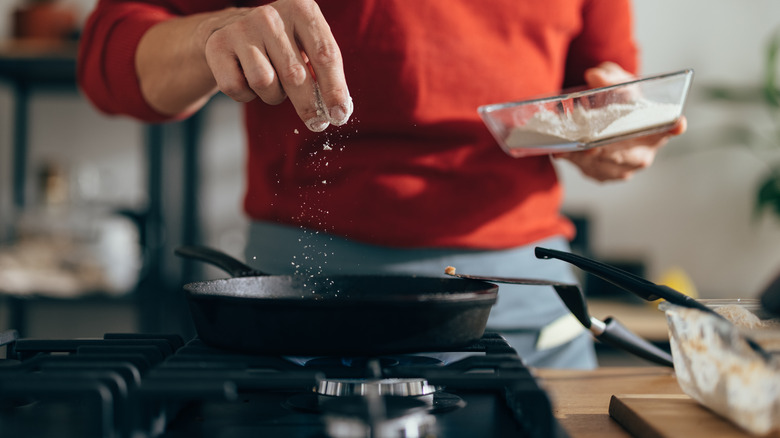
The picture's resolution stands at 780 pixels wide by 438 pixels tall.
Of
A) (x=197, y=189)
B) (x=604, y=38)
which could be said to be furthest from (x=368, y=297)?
(x=197, y=189)

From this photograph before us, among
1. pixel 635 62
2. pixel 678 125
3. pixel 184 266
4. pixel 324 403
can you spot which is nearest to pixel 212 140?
pixel 184 266

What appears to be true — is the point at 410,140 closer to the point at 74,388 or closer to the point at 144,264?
the point at 74,388

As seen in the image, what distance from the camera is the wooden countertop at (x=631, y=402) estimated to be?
0.45 meters

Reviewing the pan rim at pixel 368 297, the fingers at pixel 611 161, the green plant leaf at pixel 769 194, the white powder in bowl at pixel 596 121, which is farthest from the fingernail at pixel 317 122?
the green plant leaf at pixel 769 194

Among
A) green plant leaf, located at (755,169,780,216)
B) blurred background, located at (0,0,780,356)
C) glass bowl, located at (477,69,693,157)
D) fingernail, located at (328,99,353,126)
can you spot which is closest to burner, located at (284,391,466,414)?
fingernail, located at (328,99,353,126)

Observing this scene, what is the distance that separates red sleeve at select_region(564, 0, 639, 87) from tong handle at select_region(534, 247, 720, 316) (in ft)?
1.64

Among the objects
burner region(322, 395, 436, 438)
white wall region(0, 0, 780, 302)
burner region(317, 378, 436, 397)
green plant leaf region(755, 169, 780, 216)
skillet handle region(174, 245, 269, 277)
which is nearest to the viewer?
burner region(322, 395, 436, 438)

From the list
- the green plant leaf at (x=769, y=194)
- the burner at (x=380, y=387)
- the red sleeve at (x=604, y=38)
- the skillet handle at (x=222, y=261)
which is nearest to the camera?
the burner at (x=380, y=387)

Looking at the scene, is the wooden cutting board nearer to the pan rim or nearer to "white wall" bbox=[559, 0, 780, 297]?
the pan rim

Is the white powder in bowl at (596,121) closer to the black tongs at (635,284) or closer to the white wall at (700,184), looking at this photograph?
the black tongs at (635,284)

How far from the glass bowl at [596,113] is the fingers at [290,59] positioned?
0.23 meters

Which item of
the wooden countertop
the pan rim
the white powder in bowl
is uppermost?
the white powder in bowl

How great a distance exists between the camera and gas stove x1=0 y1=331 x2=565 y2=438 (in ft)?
1.26

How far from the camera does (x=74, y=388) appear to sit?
0.38 metres
